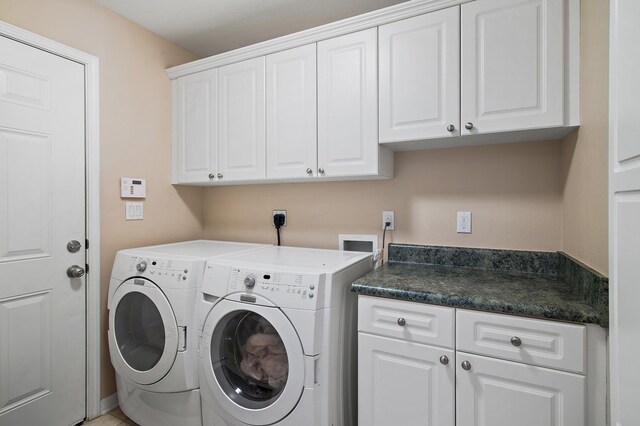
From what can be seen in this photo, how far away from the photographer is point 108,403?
196 centimetres

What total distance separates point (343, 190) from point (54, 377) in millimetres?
1957

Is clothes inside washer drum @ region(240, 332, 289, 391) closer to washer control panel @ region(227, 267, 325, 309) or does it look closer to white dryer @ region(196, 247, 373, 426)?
white dryer @ region(196, 247, 373, 426)

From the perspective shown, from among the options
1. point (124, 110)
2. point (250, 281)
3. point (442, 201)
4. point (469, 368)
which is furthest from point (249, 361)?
point (124, 110)

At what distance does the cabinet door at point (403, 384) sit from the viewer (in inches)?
48.3

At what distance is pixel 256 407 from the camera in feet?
4.71

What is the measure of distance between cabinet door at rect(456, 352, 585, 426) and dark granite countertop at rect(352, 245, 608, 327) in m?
0.20

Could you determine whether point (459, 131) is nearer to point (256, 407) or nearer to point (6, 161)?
point (256, 407)

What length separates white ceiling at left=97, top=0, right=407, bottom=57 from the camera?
1.90 metres

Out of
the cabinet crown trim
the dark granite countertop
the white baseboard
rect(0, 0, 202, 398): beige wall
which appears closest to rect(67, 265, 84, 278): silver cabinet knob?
rect(0, 0, 202, 398): beige wall

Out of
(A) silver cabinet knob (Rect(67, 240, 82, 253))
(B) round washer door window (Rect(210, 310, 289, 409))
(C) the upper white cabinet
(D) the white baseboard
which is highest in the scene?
(C) the upper white cabinet

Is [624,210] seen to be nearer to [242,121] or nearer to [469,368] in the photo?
[469,368]

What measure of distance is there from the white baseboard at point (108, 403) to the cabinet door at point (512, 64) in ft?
8.42

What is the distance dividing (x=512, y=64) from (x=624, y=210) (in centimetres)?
101

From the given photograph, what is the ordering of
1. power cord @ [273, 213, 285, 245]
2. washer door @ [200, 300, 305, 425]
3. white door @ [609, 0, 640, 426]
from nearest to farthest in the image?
white door @ [609, 0, 640, 426] < washer door @ [200, 300, 305, 425] < power cord @ [273, 213, 285, 245]
